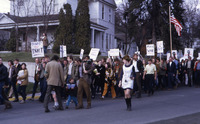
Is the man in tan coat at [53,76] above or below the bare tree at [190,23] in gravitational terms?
below

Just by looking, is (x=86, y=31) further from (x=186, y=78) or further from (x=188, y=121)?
(x=188, y=121)

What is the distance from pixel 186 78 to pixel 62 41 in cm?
1512

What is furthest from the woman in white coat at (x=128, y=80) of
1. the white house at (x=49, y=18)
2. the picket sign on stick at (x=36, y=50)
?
the white house at (x=49, y=18)

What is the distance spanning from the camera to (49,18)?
102 feet

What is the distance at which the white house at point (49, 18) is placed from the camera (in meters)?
30.1

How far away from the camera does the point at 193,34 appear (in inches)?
1934

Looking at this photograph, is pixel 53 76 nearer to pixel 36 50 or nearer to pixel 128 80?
pixel 128 80

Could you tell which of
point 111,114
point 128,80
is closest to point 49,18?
point 128,80

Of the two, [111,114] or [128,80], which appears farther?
[128,80]

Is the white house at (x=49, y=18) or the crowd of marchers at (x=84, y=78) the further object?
the white house at (x=49, y=18)

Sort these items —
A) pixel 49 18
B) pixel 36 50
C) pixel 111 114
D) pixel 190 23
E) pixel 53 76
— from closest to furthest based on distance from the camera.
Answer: pixel 111 114, pixel 53 76, pixel 36 50, pixel 49 18, pixel 190 23

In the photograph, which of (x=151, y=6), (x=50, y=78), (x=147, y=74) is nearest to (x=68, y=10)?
(x=151, y=6)

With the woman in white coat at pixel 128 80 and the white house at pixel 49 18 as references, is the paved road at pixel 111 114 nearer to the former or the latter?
the woman in white coat at pixel 128 80

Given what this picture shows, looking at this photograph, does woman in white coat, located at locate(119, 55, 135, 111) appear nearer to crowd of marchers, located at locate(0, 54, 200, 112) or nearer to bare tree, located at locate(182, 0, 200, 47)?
crowd of marchers, located at locate(0, 54, 200, 112)
